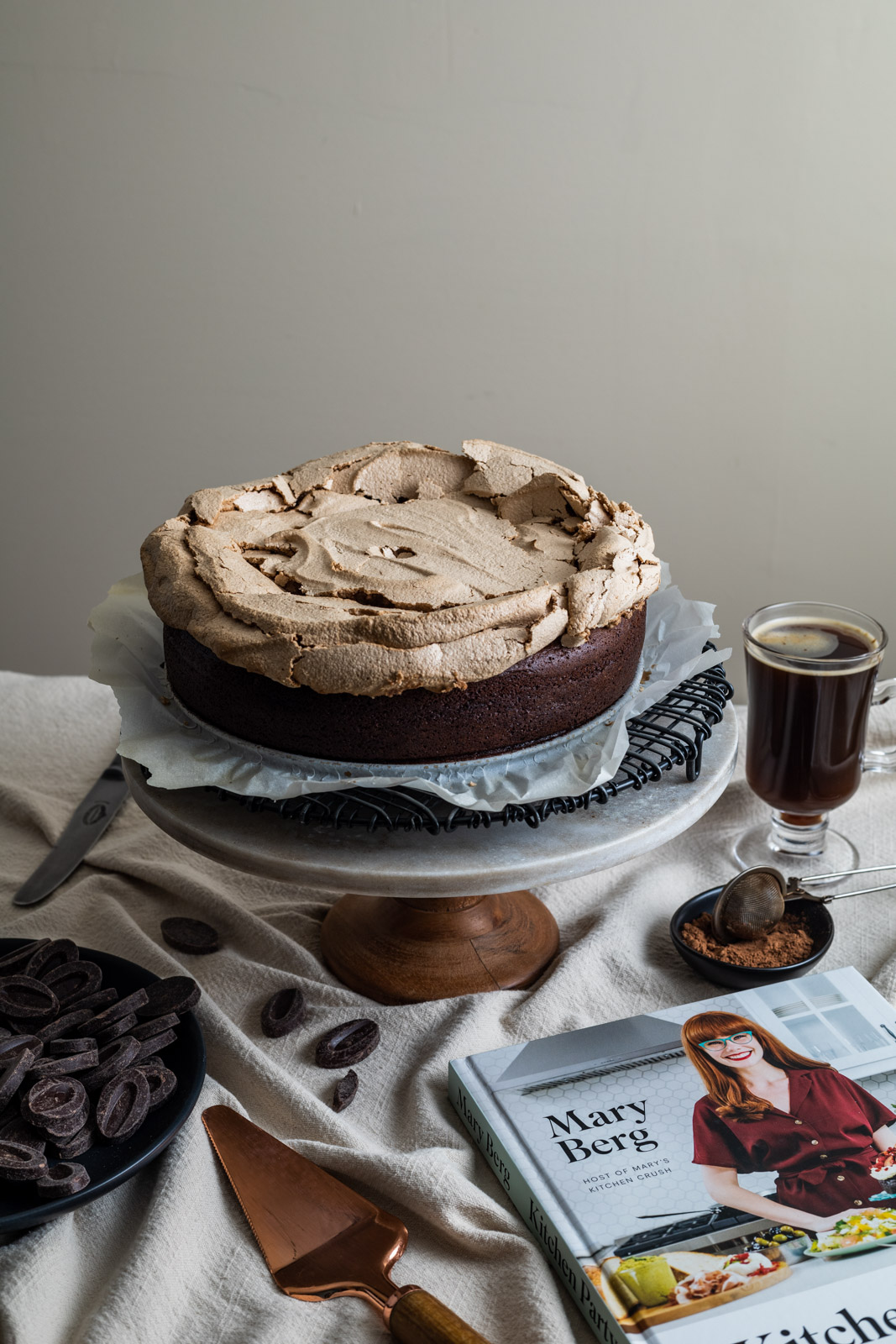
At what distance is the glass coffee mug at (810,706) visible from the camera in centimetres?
144

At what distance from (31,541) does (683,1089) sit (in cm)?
304

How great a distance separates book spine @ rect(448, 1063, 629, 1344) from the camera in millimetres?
926

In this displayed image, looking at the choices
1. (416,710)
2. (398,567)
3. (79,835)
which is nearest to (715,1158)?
(416,710)

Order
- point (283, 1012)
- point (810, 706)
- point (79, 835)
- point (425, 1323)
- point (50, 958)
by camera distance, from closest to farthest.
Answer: point (425, 1323), point (50, 958), point (283, 1012), point (810, 706), point (79, 835)

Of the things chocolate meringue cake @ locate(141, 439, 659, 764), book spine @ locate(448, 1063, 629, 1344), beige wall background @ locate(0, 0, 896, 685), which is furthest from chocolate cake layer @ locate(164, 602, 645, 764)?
beige wall background @ locate(0, 0, 896, 685)

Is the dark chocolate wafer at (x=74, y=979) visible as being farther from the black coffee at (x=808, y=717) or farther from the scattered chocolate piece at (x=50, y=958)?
the black coffee at (x=808, y=717)

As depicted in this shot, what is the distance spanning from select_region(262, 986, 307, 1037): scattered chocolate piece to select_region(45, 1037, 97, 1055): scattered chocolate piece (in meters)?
0.26

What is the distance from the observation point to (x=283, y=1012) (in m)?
1.35

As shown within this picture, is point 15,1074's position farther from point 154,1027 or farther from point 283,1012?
point 283,1012

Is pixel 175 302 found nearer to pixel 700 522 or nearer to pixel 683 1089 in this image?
pixel 700 522

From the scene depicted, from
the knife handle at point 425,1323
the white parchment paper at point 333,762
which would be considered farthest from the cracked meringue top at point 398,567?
the knife handle at point 425,1323

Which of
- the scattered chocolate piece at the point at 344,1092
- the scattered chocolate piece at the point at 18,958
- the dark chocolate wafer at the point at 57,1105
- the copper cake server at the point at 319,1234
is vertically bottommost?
the scattered chocolate piece at the point at 344,1092

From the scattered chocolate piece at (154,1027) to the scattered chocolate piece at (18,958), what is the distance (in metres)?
0.18

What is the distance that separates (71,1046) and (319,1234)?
0.98 feet
